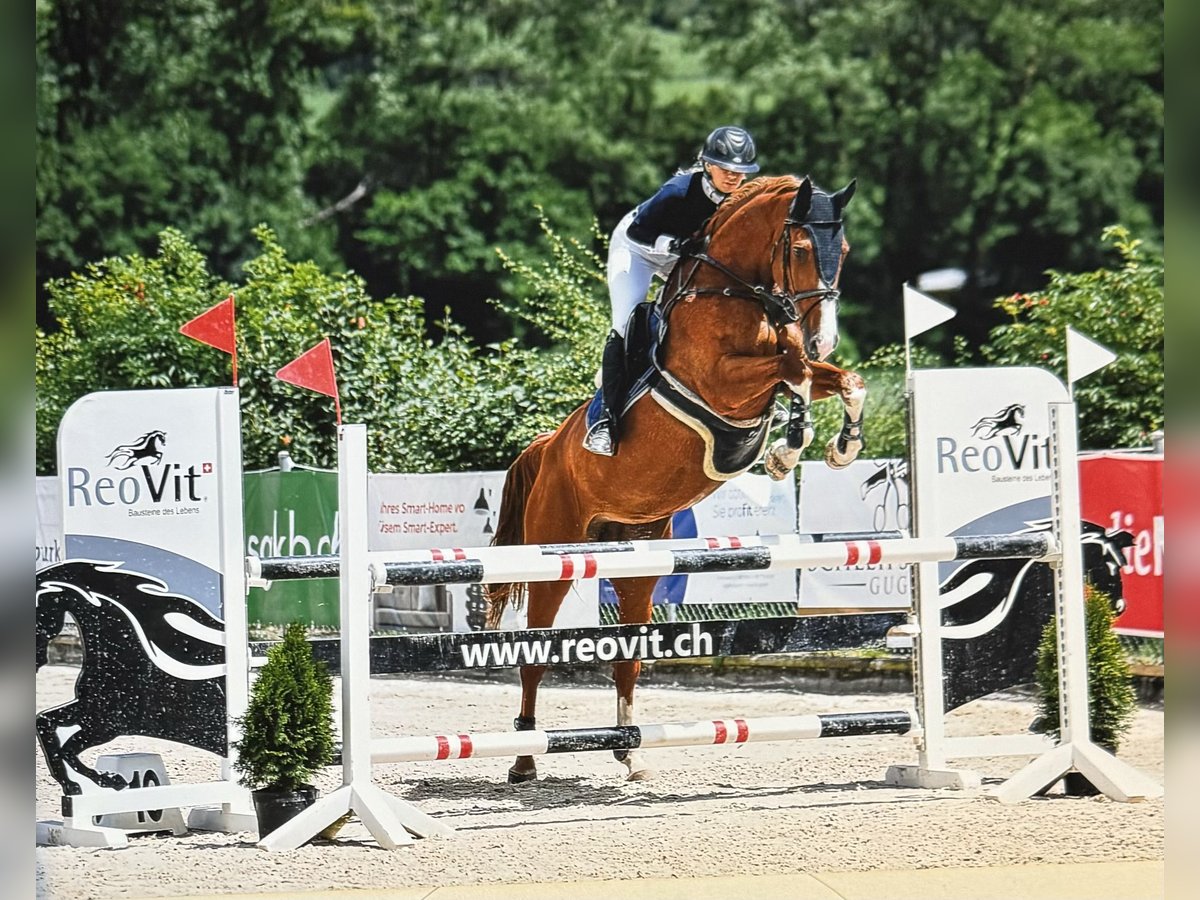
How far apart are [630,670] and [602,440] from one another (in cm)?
88

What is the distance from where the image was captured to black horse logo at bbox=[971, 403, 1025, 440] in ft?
17.4

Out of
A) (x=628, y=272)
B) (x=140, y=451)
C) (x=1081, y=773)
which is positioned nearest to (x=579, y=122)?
(x=628, y=272)

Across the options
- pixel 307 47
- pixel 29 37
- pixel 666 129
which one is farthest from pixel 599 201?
pixel 29 37

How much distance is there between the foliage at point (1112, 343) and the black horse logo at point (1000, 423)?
426 cm

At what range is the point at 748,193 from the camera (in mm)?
4988

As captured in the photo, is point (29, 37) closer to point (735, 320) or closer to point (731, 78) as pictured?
point (735, 320)

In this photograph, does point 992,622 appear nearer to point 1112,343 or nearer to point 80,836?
point 80,836

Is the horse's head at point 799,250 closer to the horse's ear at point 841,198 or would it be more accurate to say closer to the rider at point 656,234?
the horse's ear at point 841,198

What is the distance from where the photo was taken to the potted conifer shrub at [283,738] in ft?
14.1

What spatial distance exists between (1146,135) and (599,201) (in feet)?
29.6

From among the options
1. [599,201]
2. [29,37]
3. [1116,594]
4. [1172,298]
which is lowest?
[1116,594]

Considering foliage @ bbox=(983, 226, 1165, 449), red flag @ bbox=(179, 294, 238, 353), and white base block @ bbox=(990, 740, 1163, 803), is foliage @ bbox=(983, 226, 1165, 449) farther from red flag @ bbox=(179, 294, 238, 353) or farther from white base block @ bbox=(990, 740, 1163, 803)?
red flag @ bbox=(179, 294, 238, 353)

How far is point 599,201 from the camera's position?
895 inches

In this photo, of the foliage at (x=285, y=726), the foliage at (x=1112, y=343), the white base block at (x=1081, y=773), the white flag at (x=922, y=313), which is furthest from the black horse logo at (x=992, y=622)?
the foliage at (x=1112, y=343)
